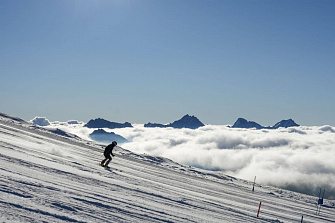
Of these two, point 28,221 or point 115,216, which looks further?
point 115,216

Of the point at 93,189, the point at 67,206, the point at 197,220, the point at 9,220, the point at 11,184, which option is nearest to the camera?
the point at 9,220

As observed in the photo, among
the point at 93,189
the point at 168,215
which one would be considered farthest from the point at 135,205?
the point at 93,189

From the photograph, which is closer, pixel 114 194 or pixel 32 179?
pixel 32 179

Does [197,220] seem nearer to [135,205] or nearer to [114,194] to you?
[135,205]

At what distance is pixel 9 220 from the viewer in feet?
18.2

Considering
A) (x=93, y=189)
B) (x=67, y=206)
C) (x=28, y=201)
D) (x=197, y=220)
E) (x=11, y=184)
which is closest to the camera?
(x=28, y=201)

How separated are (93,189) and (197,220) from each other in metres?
4.02

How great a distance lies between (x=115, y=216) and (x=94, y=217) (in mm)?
757

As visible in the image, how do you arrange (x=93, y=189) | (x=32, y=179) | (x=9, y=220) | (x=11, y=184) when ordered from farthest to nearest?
(x=93, y=189), (x=32, y=179), (x=11, y=184), (x=9, y=220)

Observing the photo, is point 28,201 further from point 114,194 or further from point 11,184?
point 114,194

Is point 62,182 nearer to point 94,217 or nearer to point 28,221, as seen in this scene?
point 94,217

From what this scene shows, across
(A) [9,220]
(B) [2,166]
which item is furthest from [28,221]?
(B) [2,166]

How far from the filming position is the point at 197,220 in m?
10.2

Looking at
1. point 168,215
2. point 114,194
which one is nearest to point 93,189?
point 114,194
